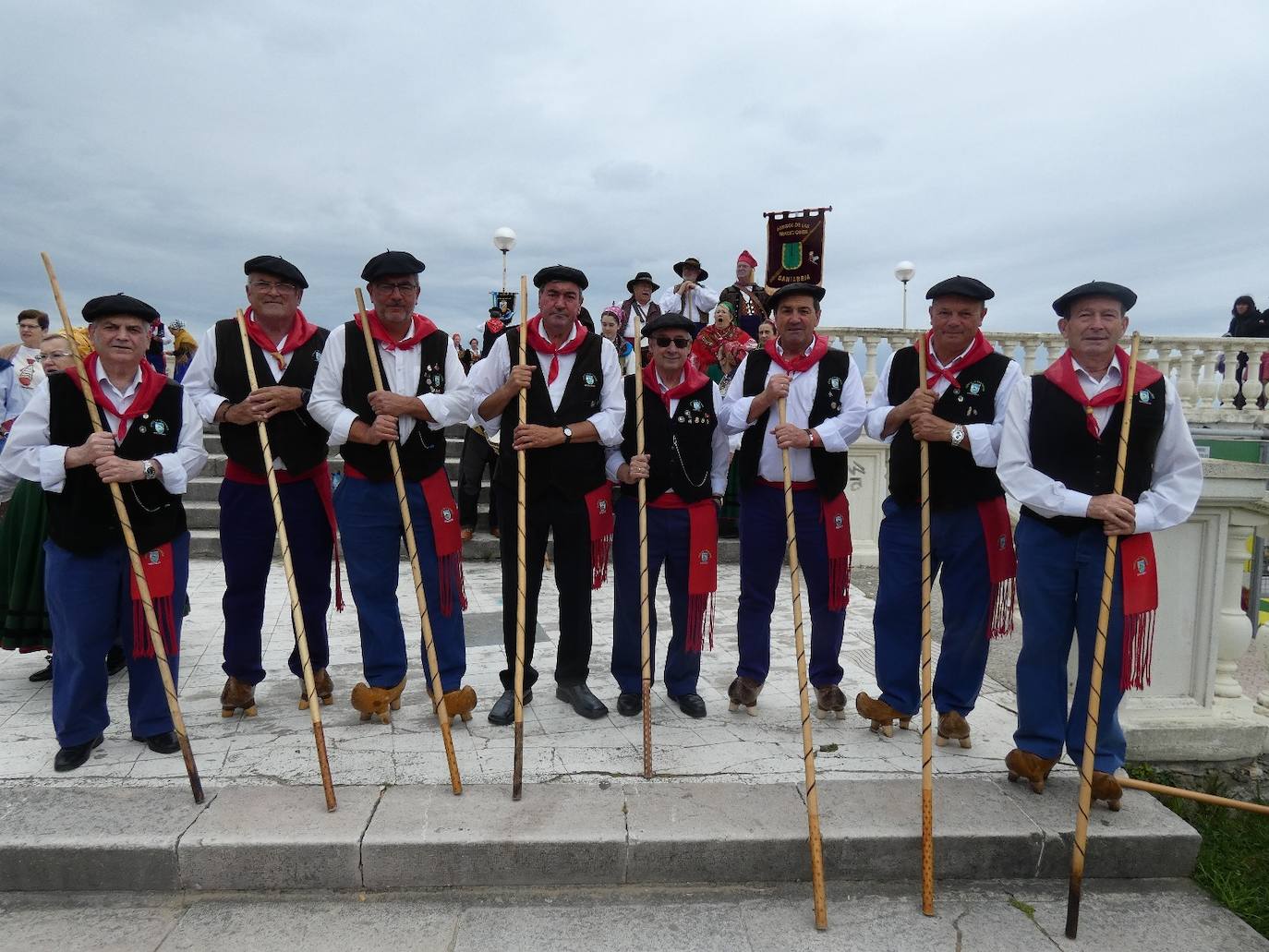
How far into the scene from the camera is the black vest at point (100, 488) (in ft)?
10.4

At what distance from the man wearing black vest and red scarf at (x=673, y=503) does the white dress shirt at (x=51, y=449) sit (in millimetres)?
1819

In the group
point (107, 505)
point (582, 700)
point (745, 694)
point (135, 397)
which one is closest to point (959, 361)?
point (745, 694)

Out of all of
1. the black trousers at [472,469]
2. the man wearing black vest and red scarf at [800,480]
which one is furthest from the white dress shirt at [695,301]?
the man wearing black vest and red scarf at [800,480]

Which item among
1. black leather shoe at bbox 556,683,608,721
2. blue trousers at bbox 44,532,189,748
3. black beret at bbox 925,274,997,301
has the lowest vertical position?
black leather shoe at bbox 556,683,608,721

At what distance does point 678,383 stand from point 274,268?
1.85 m

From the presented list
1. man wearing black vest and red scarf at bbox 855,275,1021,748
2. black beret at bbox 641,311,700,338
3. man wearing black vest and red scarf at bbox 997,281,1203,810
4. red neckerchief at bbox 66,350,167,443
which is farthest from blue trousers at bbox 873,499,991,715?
red neckerchief at bbox 66,350,167,443

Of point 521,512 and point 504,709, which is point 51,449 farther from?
point 504,709

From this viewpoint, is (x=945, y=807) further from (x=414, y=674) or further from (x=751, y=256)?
(x=751, y=256)

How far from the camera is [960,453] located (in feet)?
11.2

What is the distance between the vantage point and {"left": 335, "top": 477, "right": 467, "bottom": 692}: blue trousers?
3.58m

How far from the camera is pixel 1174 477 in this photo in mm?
2918

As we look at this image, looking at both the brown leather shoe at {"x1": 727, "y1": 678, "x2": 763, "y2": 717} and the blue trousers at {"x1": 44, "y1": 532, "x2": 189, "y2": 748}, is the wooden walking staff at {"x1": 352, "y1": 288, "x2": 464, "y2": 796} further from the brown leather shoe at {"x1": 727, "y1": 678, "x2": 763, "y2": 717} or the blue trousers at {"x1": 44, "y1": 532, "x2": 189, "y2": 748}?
the brown leather shoe at {"x1": 727, "y1": 678, "x2": 763, "y2": 717}

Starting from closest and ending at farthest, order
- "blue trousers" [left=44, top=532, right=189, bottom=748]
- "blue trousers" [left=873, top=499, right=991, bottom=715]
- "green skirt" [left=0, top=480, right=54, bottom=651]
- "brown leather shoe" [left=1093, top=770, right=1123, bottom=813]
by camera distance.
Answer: "brown leather shoe" [left=1093, top=770, right=1123, bottom=813], "blue trousers" [left=44, top=532, right=189, bottom=748], "blue trousers" [left=873, top=499, right=991, bottom=715], "green skirt" [left=0, top=480, right=54, bottom=651]

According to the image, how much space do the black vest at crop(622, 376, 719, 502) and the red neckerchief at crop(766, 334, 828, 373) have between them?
365 mm
